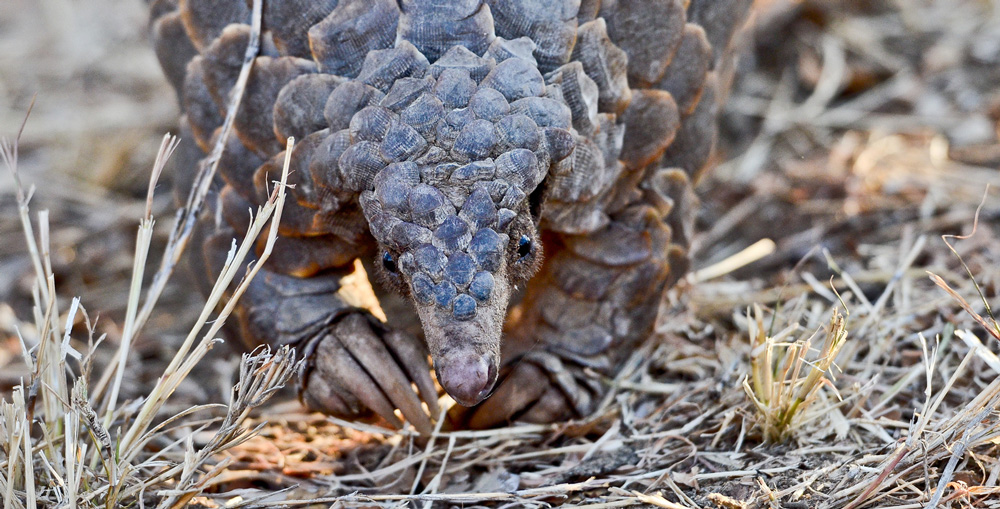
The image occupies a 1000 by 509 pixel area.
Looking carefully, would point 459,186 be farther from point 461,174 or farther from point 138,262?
point 138,262

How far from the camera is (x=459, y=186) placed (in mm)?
1968

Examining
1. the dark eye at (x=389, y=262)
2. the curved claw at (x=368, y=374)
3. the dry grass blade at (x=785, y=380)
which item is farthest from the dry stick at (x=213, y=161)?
the dry grass blade at (x=785, y=380)

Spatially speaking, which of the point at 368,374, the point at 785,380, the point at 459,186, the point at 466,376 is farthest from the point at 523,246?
the point at 785,380

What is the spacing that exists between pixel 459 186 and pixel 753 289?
1583 millimetres

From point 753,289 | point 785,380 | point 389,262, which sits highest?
point 389,262

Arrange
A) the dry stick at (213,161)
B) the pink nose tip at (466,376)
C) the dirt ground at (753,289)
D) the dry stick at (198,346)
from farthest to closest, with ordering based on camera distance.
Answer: the dry stick at (213,161), the dirt ground at (753,289), the dry stick at (198,346), the pink nose tip at (466,376)

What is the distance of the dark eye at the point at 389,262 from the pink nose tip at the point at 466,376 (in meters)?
0.27

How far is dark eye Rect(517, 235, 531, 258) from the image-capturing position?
2.06m

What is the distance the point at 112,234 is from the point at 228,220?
174 cm

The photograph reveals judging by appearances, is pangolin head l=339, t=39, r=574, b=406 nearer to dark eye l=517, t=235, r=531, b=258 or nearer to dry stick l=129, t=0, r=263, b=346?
dark eye l=517, t=235, r=531, b=258

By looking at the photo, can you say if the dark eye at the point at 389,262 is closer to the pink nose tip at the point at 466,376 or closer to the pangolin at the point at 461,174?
the pangolin at the point at 461,174

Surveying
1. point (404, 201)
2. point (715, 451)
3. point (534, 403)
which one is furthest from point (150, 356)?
point (715, 451)

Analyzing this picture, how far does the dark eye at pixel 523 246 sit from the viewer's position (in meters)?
2.06

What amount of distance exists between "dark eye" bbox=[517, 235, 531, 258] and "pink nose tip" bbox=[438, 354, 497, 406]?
0.27 m
